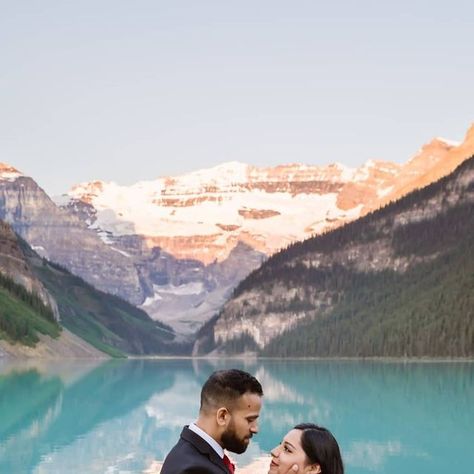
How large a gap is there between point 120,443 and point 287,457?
54.3 m

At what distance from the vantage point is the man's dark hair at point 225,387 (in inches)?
404

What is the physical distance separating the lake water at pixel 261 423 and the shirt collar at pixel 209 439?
36.9m

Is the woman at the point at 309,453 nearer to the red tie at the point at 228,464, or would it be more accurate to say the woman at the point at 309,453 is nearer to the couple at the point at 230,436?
Result: the couple at the point at 230,436

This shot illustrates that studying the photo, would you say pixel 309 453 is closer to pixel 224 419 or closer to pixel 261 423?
pixel 224 419

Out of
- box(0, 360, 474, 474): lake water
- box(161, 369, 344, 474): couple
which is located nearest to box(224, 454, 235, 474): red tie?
box(161, 369, 344, 474): couple

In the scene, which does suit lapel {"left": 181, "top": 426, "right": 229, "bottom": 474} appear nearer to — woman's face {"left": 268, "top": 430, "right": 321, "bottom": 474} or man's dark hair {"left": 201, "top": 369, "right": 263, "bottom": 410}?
man's dark hair {"left": 201, "top": 369, "right": 263, "bottom": 410}

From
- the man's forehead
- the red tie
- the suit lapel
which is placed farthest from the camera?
the man's forehead

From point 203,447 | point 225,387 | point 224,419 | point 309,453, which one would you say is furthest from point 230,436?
point 309,453

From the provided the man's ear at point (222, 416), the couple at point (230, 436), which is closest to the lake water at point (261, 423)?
the couple at point (230, 436)

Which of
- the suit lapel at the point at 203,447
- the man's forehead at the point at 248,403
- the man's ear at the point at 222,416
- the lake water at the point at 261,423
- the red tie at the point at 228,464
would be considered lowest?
the lake water at the point at 261,423

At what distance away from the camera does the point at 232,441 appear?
10.3 m

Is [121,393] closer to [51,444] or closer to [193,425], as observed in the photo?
[51,444]

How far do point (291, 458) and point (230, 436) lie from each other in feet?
1.80

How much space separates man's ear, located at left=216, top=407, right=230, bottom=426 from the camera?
33.6ft
